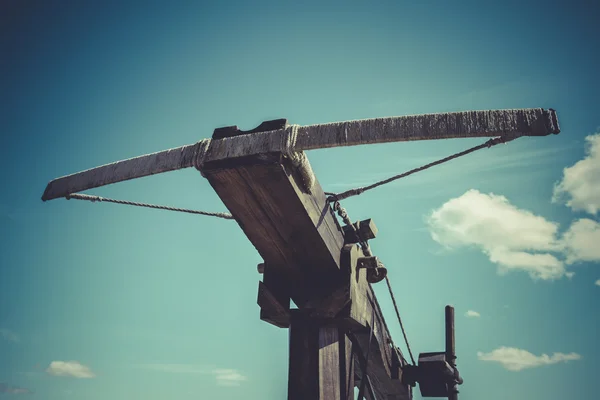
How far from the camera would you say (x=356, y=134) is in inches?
81.0

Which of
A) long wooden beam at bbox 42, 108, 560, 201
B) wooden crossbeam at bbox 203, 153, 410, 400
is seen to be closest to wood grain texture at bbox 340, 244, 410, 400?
wooden crossbeam at bbox 203, 153, 410, 400

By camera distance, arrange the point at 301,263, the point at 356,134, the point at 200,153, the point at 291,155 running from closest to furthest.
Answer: the point at 356,134, the point at 291,155, the point at 200,153, the point at 301,263

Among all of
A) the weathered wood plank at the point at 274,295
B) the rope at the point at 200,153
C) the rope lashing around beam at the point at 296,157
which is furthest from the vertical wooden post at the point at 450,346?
the rope at the point at 200,153

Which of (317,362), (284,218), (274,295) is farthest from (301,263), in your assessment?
(317,362)

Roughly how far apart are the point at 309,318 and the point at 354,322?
0.99 feet

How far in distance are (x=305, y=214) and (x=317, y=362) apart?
98cm

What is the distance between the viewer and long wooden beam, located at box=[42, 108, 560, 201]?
1822 mm

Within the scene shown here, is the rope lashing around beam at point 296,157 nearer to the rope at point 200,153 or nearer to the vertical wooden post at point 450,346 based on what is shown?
the rope at point 200,153

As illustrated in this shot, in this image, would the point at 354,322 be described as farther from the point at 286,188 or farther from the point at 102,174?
the point at 102,174

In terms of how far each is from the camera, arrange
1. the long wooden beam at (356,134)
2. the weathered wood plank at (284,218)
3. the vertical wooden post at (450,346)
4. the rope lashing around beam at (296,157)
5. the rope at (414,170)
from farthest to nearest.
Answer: the vertical wooden post at (450,346)
the weathered wood plank at (284,218)
the rope lashing around beam at (296,157)
the rope at (414,170)
the long wooden beam at (356,134)

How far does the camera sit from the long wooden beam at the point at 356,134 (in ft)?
5.98

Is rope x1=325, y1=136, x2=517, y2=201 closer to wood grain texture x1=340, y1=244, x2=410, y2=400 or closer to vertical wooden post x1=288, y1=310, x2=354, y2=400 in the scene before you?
wood grain texture x1=340, y1=244, x2=410, y2=400

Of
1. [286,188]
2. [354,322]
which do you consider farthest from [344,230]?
[286,188]

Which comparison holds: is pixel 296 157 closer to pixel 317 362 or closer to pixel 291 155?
pixel 291 155
